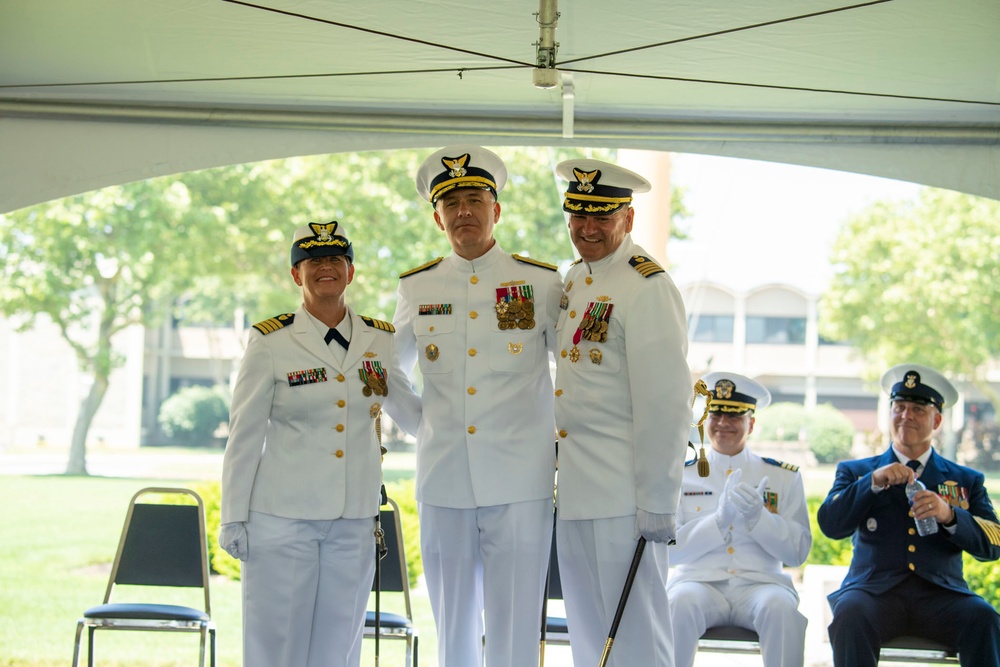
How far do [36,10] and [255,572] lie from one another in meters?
2.37

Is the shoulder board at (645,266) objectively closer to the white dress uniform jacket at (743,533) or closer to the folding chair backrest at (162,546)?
the white dress uniform jacket at (743,533)

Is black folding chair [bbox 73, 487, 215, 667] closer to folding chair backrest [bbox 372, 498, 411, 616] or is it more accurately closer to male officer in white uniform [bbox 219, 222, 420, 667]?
folding chair backrest [bbox 372, 498, 411, 616]

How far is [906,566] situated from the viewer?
476cm

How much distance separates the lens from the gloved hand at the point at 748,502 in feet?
15.2

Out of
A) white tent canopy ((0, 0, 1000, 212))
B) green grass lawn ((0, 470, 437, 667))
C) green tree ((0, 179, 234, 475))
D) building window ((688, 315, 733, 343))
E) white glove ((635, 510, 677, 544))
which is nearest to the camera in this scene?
white glove ((635, 510, 677, 544))

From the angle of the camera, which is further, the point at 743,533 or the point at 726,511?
the point at 743,533

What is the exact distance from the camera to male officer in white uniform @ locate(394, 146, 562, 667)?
3777mm

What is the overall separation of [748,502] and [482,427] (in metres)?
1.42

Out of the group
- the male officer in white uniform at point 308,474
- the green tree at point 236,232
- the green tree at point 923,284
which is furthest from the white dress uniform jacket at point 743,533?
the green tree at point 923,284

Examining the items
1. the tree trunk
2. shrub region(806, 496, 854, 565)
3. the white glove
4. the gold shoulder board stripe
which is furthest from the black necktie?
the tree trunk

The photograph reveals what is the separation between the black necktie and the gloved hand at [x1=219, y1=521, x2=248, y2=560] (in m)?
0.72

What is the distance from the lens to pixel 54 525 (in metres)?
15.4

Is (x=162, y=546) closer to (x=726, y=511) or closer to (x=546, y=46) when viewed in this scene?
(x=726, y=511)

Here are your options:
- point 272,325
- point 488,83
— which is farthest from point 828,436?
point 272,325
